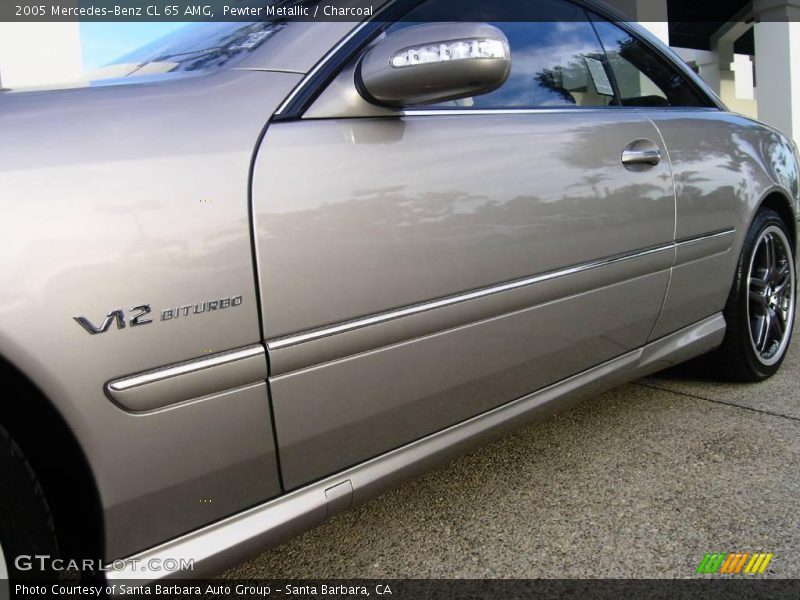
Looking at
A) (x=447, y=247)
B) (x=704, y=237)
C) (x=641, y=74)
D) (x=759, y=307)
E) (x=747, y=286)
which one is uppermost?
(x=641, y=74)

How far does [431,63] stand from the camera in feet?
4.38

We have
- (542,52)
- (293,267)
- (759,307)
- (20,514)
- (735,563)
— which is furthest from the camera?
(759,307)

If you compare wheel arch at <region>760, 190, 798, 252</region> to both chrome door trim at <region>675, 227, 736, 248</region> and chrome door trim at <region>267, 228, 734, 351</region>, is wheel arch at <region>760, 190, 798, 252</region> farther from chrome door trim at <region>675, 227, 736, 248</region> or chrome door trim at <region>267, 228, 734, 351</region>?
chrome door trim at <region>267, 228, 734, 351</region>

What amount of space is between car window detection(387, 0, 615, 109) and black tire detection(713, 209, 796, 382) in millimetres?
915

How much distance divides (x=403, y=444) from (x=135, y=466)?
1.97ft

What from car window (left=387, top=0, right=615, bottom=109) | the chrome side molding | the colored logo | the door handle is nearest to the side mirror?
car window (left=387, top=0, right=615, bottom=109)

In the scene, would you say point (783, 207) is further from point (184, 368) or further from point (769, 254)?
point (184, 368)

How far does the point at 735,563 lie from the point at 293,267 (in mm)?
1209

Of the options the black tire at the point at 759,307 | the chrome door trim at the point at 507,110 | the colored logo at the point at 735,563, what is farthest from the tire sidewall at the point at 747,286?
the colored logo at the point at 735,563

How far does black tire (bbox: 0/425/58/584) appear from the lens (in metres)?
1.01

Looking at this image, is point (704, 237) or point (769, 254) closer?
point (704, 237)

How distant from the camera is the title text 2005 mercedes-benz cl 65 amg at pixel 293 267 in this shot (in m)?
1.05

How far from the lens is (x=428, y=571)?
1591 millimetres

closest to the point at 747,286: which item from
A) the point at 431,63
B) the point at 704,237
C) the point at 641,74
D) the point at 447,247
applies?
the point at 704,237
